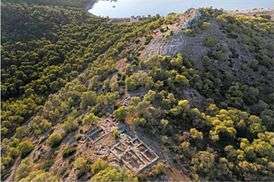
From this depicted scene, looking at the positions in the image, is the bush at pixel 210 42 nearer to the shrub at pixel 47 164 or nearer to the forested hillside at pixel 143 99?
the forested hillside at pixel 143 99

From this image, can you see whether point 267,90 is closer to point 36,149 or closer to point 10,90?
point 36,149

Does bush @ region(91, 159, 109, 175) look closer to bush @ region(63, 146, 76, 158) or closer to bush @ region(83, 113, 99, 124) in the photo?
bush @ region(63, 146, 76, 158)

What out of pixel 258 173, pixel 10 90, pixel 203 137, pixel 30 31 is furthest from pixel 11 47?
pixel 258 173

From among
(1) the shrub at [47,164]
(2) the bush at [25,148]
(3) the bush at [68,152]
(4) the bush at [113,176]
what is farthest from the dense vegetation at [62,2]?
(4) the bush at [113,176]

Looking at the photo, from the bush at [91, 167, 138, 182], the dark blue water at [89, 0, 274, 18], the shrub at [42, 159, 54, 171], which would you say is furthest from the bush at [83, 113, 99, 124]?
the dark blue water at [89, 0, 274, 18]

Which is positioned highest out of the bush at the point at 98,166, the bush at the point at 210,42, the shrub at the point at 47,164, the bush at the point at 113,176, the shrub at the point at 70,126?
the bush at the point at 210,42
